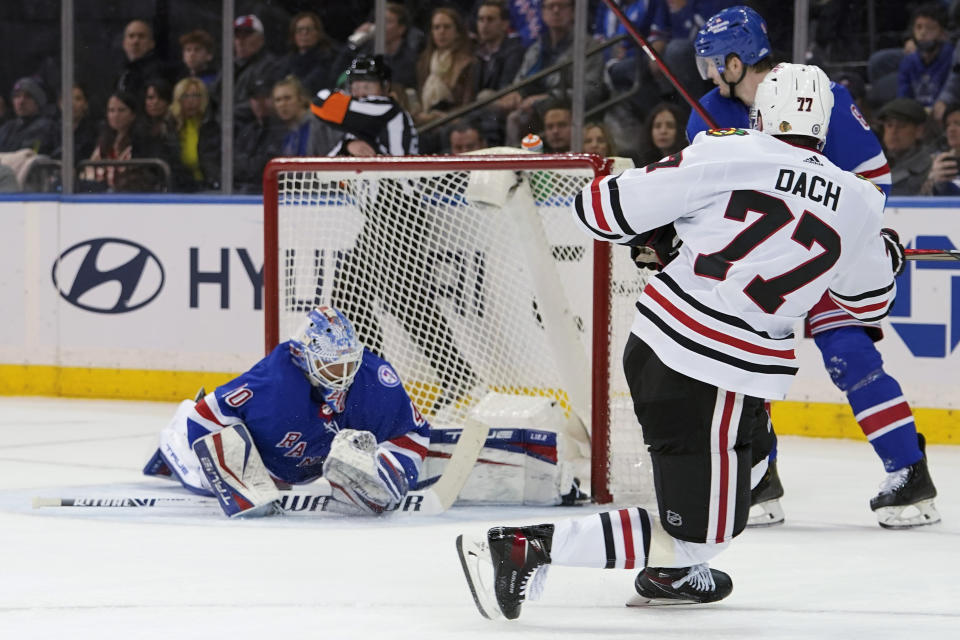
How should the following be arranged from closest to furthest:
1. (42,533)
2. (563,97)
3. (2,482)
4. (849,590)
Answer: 1. (849,590)
2. (42,533)
3. (2,482)
4. (563,97)

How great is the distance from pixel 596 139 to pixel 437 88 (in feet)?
2.81

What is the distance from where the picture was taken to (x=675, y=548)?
2635 mm

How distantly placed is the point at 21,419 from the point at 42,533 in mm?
2472

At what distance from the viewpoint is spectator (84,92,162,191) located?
6969 mm

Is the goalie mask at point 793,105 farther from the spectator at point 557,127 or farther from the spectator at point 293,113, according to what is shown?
the spectator at point 293,113

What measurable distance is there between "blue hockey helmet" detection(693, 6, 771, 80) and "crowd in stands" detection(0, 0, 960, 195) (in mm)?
2065

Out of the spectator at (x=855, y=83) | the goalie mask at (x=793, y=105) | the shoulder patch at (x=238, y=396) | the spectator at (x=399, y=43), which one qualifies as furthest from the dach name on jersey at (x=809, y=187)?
the spectator at (x=399, y=43)

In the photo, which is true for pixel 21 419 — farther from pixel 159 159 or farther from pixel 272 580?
pixel 272 580

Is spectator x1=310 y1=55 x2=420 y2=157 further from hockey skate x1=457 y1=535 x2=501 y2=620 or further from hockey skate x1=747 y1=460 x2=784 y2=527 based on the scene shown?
hockey skate x1=457 y1=535 x2=501 y2=620

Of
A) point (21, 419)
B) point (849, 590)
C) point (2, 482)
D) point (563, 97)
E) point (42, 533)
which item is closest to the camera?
point (849, 590)

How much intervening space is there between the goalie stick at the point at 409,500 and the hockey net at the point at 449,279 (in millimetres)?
667

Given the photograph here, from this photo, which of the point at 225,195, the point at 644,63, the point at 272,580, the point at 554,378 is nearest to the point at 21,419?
the point at 225,195

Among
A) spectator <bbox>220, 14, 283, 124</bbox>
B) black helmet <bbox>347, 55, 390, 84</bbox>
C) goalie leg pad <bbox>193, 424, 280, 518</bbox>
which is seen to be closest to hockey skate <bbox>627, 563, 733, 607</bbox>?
goalie leg pad <bbox>193, 424, 280, 518</bbox>

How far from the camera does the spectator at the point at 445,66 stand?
262 inches
